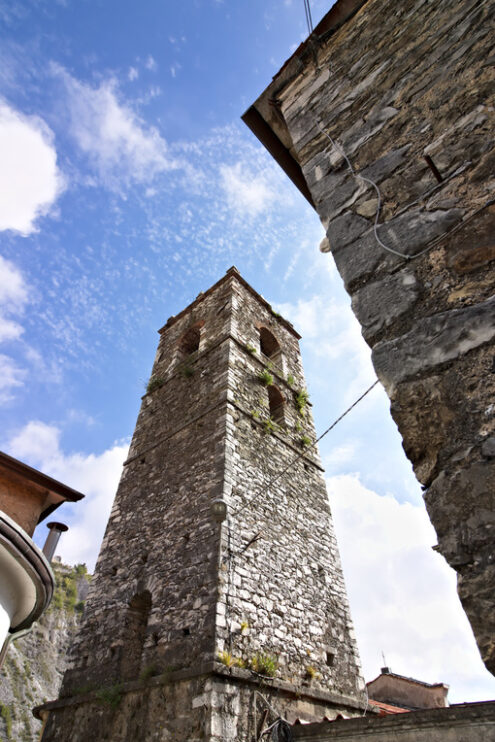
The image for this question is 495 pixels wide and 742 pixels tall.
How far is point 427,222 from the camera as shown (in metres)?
1.73

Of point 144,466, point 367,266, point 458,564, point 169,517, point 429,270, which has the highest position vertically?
point 144,466

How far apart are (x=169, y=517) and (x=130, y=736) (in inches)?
107

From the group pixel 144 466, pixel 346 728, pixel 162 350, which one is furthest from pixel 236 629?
pixel 162 350

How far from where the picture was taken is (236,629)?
5078mm

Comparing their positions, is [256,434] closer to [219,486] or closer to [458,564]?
[219,486]

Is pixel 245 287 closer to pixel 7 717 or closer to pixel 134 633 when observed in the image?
pixel 134 633

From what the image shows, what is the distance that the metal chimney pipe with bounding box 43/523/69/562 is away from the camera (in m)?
4.55

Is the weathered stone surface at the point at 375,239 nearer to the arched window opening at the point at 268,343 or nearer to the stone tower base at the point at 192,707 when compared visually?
the stone tower base at the point at 192,707

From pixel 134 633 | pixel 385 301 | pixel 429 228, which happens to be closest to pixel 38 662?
pixel 134 633

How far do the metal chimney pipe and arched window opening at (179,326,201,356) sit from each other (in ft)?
22.8

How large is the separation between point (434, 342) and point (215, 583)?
4.84 meters

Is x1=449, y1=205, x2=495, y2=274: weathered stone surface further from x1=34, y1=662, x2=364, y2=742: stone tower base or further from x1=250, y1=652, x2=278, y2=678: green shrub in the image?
x1=250, y1=652, x2=278, y2=678: green shrub

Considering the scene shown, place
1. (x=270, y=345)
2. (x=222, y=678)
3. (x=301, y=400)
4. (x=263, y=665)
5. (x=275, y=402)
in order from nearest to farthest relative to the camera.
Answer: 1. (x=222, y=678)
2. (x=263, y=665)
3. (x=275, y=402)
4. (x=301, y=400)
5. (x=270, y=345)

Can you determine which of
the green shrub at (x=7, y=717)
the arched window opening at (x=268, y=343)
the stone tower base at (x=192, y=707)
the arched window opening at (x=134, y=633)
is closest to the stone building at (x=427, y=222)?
the stone tower base at (x=192, y=707)
